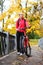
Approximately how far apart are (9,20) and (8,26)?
1.78ft

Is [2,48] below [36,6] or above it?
below

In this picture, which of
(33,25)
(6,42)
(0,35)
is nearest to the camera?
(0,35)

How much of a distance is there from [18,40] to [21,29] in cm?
65

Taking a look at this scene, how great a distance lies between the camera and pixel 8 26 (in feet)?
59.1

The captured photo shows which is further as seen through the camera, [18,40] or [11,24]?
[11,24]

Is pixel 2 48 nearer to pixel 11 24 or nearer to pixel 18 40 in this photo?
pixel 18 40

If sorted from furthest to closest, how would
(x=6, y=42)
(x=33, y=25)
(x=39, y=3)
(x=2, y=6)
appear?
1. (x=2, y=6)
2. (x=39, y=3)
3. (x=33, y=25)
4. (x=6, y=42)

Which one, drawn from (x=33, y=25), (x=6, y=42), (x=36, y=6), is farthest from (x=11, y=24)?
(x=6, y=42)

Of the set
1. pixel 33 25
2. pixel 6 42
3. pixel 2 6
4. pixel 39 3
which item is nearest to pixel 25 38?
pixel 6 42

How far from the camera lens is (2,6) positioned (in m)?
21.6

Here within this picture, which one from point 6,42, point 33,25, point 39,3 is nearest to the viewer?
point 6,42

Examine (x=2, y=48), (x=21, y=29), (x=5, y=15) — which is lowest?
(x=2, y=48)

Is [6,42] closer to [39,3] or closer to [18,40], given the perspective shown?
[18,40]

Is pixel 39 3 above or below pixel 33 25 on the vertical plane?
above
